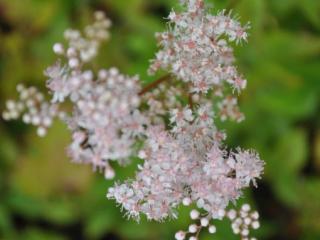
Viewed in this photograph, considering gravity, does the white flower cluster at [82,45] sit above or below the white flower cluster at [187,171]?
above

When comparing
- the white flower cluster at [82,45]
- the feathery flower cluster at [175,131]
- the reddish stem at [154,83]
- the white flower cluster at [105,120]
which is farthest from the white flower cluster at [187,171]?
the white flower cluster at [82,45]

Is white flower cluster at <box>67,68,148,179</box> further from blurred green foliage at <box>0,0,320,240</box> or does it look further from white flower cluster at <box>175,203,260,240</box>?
blurred green foliage at <box>0,0,320,240</box>

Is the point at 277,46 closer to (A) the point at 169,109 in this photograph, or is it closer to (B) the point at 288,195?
(B) the point at 288,195

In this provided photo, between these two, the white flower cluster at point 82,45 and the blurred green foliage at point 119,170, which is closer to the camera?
the white flower cluster at point 82,45

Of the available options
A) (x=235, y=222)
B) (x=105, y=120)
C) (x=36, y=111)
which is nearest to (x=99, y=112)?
(x=105, y=120)

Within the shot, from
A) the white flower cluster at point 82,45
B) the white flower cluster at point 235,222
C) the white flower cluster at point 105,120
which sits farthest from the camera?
the white flower cluster at point 82,45

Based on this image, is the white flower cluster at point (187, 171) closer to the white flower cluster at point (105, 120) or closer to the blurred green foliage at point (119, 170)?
the white flower cluster at point (105, 120)

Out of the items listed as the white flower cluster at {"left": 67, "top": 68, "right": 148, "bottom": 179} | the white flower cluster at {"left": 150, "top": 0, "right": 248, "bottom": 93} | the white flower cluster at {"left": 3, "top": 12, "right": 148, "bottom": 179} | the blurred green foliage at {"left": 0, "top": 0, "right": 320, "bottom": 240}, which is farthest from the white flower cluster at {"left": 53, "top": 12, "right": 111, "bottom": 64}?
the blurred green foliage at {"left": 0, "top": 0, "right": 320, "bottom": 240}

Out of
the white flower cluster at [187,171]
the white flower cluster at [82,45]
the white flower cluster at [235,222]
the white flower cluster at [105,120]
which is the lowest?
the white flower cluster at [235,222]
